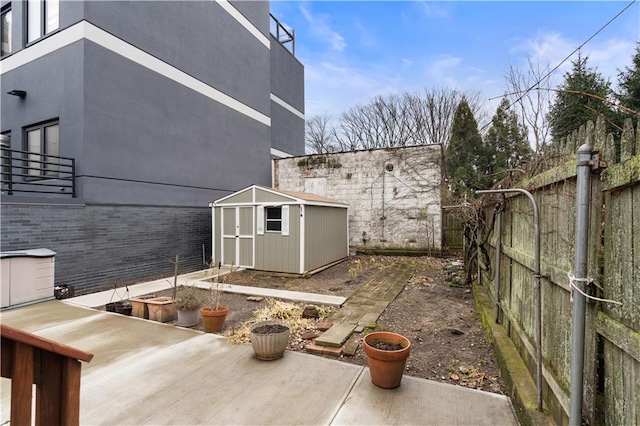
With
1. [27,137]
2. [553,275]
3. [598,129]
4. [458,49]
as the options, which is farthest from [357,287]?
[27,137]

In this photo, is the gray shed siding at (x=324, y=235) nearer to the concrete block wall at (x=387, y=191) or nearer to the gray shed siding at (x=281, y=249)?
the gray shed siding at (x=281, y=249)

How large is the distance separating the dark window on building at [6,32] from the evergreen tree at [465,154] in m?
17.6

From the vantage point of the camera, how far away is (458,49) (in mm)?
9031

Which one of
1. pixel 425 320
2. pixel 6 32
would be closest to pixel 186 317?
pixel 425 320

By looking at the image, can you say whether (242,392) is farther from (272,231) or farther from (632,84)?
(632,84)

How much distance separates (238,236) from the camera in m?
8.77

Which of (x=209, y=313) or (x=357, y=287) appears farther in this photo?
(x=357, y=287)

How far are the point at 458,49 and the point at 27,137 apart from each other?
12160 millimetres

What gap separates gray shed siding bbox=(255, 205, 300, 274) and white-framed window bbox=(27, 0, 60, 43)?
7.18 meters

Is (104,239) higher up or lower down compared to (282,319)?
higher up

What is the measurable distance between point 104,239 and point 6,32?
23.2ft

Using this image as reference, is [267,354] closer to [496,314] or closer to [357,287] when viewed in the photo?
[496,314]

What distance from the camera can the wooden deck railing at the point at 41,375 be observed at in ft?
3.88

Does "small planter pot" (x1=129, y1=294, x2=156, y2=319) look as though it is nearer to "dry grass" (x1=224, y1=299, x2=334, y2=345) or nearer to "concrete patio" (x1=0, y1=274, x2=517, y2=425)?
"concrete patio" (x1=0, y1=274, x2=517, y2=425)
